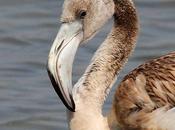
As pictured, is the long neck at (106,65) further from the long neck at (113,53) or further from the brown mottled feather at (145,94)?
the brown mottled feather at (145,94)

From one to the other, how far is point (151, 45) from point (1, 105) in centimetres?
236

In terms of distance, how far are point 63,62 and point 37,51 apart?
4.36 metres

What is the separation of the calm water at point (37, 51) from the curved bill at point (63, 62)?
2.22 m

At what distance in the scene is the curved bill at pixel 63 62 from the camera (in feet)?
22.6

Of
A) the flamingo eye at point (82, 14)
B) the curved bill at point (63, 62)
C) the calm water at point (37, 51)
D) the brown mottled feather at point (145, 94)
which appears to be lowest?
the calm water at point (37, 51)

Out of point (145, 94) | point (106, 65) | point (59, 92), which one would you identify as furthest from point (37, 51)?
point (59, 92)

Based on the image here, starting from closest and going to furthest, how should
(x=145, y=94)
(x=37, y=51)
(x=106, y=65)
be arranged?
(x=145, y=94) < (x=106, y=65) < (x=37, y=51)

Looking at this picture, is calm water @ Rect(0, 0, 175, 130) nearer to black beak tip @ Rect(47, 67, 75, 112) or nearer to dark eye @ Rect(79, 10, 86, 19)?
black beak tip @ Rect(47, 67, 75, 112)

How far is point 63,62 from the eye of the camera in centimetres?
693

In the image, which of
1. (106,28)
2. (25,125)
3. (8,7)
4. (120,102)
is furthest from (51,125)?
(8,7)

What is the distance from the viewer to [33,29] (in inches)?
472

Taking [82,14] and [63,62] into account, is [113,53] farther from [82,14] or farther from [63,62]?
[63,62]

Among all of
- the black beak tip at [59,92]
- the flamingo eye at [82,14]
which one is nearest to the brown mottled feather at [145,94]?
the black beak tip at [59,92]

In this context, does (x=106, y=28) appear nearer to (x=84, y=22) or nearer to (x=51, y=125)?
(x=51, y=125)
